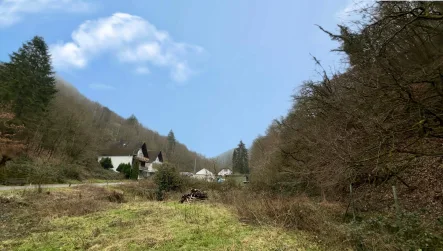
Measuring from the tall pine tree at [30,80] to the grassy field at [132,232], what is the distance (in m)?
19.7

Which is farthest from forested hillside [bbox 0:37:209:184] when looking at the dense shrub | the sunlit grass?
the sunlit grass

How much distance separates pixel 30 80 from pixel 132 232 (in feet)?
96.9

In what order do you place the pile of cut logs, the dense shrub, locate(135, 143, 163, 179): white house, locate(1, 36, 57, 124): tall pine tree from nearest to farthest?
the pile of cut logs → locate(1, 36, 57, 124): tall pine tree → the dense shrub → locate(135, 143, 163, 179): white house

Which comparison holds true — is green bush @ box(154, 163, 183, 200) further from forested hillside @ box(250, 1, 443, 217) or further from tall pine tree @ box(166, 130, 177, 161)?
tall pine tree @ box(166, 130, 177, 161)

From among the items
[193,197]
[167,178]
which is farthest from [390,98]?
[167,178]

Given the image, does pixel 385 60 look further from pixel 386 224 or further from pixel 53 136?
pixel 53 136

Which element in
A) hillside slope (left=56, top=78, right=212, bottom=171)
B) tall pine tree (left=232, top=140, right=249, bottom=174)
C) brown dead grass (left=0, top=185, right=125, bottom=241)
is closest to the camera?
brown dead grass (left=0, top=185, right=125, bottom=241)

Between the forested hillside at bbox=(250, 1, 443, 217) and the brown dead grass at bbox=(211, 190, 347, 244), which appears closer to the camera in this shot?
the brown dead grass at bbox=(211, 190, 347, 244)

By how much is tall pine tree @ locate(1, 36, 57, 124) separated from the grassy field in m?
19.7

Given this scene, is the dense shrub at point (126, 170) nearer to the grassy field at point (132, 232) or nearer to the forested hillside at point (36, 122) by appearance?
the forested hillside at point (36, 122)

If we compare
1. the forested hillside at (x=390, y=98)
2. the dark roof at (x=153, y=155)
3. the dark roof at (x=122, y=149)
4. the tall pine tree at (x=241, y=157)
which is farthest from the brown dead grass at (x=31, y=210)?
the dark roof at (x=153, y=155)

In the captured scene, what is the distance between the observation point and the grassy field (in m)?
6.02

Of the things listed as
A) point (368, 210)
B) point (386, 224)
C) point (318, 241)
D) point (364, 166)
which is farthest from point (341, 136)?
point (368, 210)

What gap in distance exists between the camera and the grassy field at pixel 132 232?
602 centimetres
